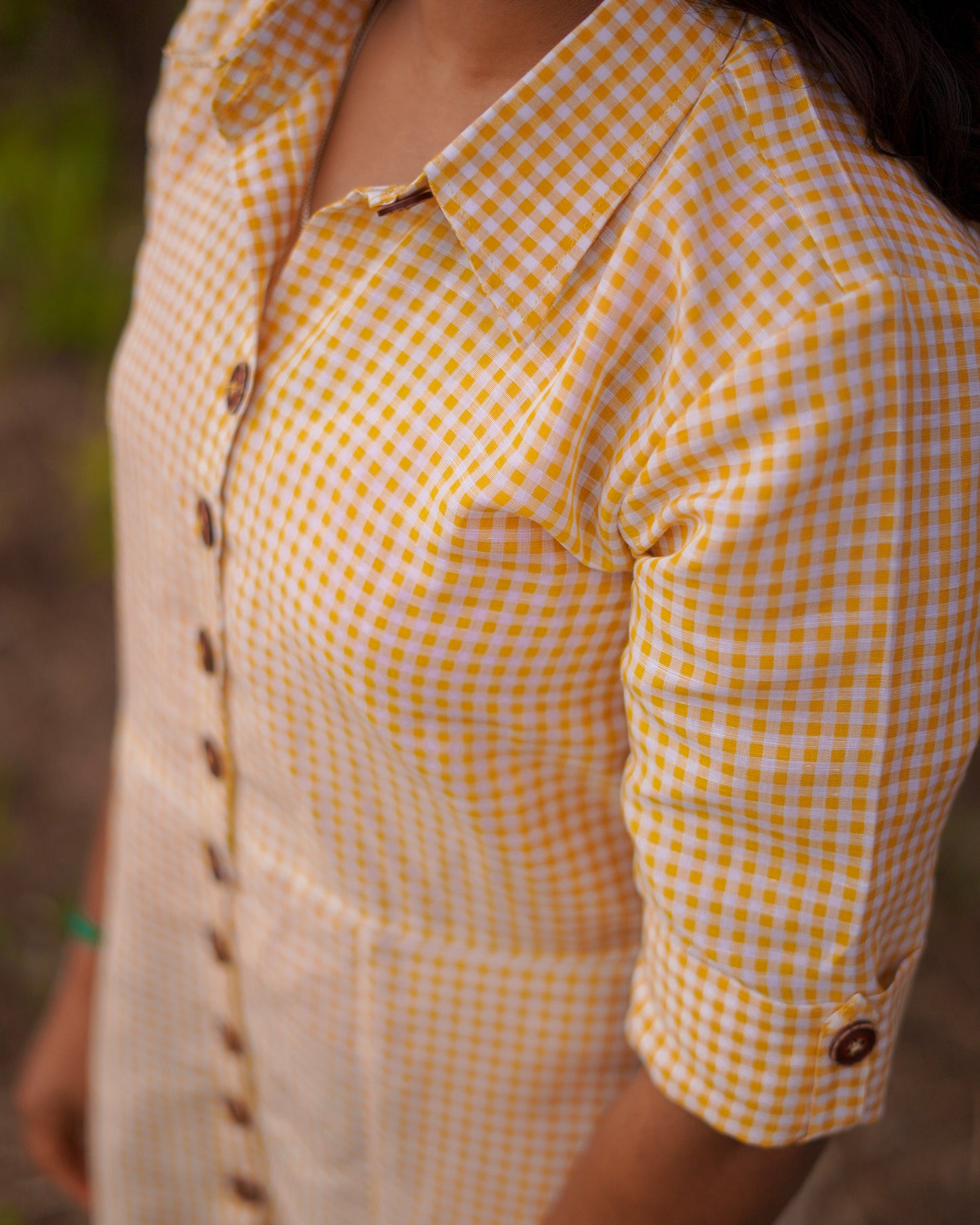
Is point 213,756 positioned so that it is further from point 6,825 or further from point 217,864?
point 6,825

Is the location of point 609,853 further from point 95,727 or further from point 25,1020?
point 95,727

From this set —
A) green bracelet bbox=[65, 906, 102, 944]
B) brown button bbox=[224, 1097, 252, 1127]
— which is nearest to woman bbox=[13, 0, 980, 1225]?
brown button bbox=[224, 1097, 252, 1127]

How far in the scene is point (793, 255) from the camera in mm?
541

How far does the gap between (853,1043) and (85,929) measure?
95 centimetres

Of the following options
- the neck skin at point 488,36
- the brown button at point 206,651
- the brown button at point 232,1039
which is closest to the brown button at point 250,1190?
the brown button at point 232,1039

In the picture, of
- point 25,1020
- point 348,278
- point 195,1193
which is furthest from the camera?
point 25,1020

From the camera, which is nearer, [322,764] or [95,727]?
[322,764]

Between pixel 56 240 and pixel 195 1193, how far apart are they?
2.27 metres

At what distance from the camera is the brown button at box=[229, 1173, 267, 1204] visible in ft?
3.59

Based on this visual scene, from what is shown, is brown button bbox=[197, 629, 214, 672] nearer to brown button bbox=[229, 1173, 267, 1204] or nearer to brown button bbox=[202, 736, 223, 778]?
brown button bbox=[202, 736, 223, 778]

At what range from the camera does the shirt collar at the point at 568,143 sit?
604 millimetres

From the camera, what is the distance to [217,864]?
3.07 feet

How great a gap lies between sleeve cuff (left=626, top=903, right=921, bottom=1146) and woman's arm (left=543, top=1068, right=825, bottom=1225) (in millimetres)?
24

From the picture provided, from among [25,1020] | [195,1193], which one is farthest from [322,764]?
[25,1020]
